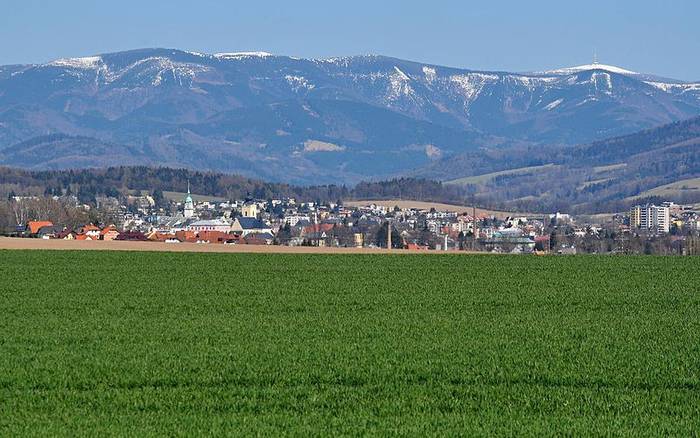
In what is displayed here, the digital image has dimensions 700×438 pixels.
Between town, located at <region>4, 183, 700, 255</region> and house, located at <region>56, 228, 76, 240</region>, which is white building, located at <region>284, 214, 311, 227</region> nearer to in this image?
town, located at <region>4, 183, 700, 255</region>

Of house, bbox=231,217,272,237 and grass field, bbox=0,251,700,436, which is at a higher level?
house, bbox=231,217,272,237

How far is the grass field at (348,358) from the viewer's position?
16.6 metres

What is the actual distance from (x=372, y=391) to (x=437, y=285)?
64.2ft

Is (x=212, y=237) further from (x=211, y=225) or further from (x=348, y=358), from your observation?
(x=348, y=358)

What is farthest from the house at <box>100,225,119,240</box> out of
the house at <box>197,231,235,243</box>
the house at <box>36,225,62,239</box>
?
the house at <box>197,231,235,243</box>

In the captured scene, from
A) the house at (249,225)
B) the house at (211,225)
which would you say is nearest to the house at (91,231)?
the house at (249,225)

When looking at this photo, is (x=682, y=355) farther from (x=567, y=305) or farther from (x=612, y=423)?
(x=567, y=305)

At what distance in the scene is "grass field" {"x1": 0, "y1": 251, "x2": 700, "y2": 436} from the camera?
16.6m

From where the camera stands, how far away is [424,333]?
24.8m

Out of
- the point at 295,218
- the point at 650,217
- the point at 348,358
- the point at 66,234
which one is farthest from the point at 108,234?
the point at 650,217

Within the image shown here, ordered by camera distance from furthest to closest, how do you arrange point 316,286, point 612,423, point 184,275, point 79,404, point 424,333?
point 184,275
point 316,286
point 424,333
point 79,404
point 612,423

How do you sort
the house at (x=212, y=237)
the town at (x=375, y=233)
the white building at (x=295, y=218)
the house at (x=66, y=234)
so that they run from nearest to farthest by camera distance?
the house at (x=212, y=237) < the house at (x=66, y=234) < the town at (x=375, y=233) < the white building at (x=295, y=218)

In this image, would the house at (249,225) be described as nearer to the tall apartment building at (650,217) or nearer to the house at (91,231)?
the tall apartment building at (650,217)

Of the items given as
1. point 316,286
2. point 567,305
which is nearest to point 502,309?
point 567,305
